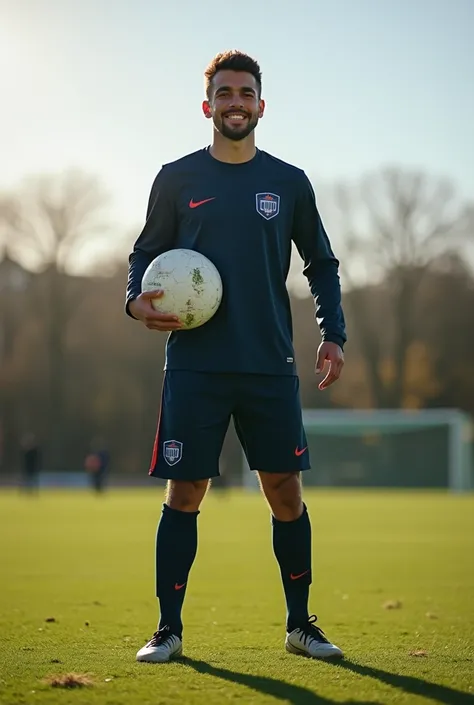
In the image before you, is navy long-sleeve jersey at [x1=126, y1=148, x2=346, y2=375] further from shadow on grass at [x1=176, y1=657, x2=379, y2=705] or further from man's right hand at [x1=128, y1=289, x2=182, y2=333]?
shadow on grass at [x1=176, y1=657, x2=379, y2=705]

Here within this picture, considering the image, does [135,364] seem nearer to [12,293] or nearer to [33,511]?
[12,293]

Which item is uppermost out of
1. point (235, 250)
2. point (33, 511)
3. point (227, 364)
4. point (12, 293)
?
point (12, 293)

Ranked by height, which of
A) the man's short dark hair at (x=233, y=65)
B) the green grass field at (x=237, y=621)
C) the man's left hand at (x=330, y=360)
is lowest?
the green grass field at (x=237, y=621)

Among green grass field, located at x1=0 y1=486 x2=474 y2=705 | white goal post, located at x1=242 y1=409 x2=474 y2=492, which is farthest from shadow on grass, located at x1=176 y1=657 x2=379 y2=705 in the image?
white goal post, located at x1=242 y1=409 x2=474 y2=492

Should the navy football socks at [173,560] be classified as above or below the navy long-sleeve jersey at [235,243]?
below

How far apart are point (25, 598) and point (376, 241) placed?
43.5 metres

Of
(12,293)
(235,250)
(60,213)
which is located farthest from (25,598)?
(12,293)

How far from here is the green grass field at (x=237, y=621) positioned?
14.0ft

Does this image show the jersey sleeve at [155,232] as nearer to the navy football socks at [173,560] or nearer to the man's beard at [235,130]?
the man's beard at [235,130]

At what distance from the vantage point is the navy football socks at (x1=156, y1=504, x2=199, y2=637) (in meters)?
5.05

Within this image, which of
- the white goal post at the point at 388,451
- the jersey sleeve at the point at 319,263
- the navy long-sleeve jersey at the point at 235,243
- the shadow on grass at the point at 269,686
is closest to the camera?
the shadow on grass at the point at 269,686

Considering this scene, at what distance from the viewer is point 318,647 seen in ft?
16.5

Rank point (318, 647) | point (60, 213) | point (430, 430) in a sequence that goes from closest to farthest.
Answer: point (318, 647)
point (430, 430)
point (60, 213)

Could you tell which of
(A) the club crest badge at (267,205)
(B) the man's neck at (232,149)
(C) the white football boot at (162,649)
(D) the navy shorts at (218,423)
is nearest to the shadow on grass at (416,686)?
(C) the white football boot at (162,649)
